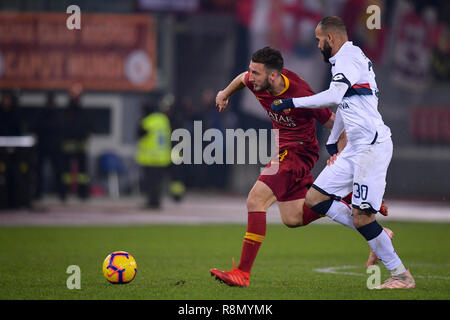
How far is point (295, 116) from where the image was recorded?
322 inches

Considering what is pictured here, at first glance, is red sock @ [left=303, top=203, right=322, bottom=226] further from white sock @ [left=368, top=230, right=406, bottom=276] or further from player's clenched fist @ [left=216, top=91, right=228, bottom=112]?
player's clenched fist @ [left=216, top=91, right=228, bottom=112]

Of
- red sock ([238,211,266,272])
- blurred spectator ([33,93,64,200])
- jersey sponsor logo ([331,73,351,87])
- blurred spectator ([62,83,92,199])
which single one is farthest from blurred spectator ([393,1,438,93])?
jersey sponsor logo ([331,73,351,87])

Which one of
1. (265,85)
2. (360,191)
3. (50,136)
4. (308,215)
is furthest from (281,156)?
(50,136)

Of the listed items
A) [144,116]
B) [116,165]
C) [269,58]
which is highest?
[269,58]

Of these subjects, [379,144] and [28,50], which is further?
[28,50]

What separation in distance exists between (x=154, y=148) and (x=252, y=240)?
429 inches

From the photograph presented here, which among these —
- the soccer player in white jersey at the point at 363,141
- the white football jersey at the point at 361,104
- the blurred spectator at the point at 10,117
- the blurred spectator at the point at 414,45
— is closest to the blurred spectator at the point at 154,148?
the blurred spectator at the point at 10,117

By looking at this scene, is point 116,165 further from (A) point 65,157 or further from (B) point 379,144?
(B) point 379,144

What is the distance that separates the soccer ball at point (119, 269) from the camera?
313 inches

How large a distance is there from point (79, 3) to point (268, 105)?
15.9m

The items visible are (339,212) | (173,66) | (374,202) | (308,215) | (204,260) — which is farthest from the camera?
(173,66)

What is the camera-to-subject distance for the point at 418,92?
2419 cm

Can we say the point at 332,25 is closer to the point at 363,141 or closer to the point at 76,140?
the point at 363,141
